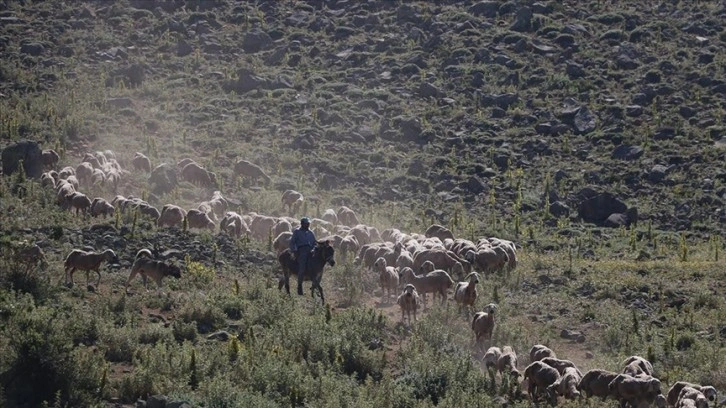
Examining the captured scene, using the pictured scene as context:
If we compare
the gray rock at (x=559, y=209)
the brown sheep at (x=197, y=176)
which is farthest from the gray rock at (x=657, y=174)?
the brown sheep at (x=197, y=176)

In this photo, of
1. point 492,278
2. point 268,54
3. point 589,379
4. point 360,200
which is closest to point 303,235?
point 492,278

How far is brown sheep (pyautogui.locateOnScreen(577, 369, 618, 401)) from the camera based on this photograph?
17.4 m

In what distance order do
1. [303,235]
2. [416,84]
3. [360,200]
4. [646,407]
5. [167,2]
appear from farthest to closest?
[167,2], [416,84], [360,200], [303,235], [646,407]

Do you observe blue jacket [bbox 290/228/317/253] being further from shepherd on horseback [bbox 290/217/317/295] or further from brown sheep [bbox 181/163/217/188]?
brown sheep [bbox 181/163/217/188]

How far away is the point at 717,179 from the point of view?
40.8m

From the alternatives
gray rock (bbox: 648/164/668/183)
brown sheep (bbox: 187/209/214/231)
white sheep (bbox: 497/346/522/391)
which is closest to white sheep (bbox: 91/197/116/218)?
brown sheep (bbox: 187/209/214/231)

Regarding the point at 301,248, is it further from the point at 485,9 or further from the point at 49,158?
the point at 485,9

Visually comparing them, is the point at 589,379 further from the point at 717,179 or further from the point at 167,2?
the point at 167,2

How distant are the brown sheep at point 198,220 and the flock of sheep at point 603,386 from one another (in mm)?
13589

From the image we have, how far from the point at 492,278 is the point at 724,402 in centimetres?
988

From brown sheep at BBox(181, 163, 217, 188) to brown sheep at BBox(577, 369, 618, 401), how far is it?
22.5m

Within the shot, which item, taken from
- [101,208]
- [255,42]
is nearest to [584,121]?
[255,42]

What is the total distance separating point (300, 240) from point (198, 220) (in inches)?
266

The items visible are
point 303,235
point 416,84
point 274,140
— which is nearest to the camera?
point 303,235
